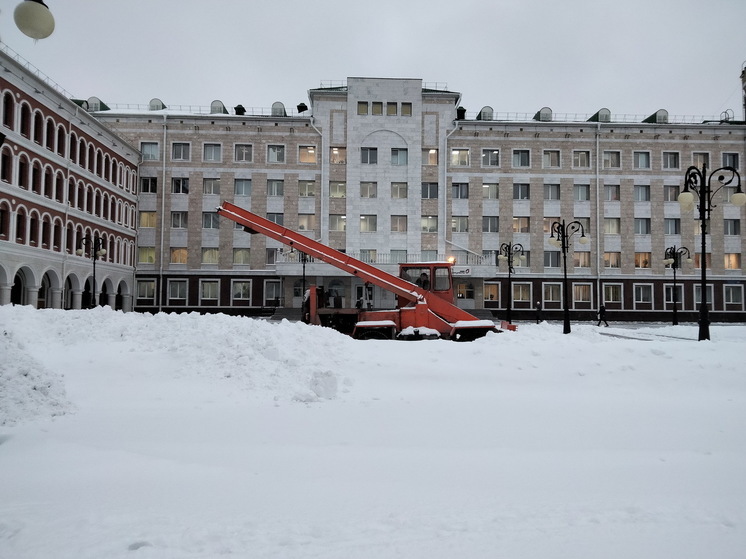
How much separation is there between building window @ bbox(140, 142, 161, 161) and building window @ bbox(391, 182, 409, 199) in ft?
71.7

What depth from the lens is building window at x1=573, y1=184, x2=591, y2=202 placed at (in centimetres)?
4497

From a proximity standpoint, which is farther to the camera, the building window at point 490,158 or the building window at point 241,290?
the building window at point 490,158

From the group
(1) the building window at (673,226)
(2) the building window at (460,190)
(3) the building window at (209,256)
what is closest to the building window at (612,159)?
(1) the building window at (673,226)

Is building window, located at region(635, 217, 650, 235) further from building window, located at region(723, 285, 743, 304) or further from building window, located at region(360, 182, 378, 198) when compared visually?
building window, located at region(360, 182, 378, 198)

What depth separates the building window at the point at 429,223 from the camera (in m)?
44.5

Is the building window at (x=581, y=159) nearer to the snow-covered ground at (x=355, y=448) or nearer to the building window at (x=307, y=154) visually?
the building window at (x=307, y=154)

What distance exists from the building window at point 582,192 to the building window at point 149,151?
39175mm

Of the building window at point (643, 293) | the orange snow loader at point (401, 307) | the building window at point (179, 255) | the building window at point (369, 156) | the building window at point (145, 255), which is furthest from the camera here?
the building window at point (369, 156)

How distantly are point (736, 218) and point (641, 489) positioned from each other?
51.8m

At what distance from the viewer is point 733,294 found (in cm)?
4447

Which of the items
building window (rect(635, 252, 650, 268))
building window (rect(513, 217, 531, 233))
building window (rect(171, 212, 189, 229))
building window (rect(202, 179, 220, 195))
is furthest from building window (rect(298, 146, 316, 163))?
building window (rect(635, 252, 650, 268))

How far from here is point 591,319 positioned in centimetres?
4381

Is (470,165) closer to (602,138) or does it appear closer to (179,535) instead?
(602,138)

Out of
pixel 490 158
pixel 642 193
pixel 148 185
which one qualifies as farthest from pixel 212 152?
pixel 642 193
